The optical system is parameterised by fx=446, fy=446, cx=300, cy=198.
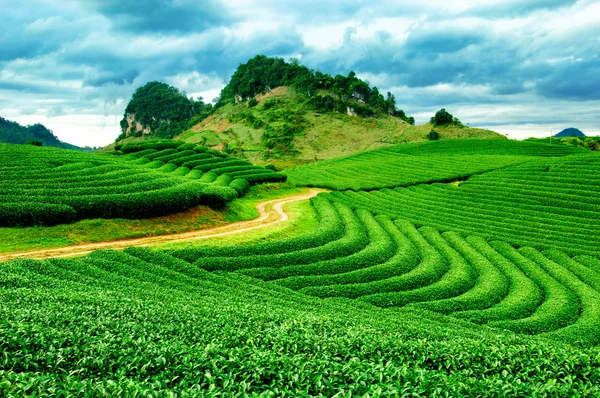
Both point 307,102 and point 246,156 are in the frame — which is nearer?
point 246,156

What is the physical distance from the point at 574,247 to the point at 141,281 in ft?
93.5

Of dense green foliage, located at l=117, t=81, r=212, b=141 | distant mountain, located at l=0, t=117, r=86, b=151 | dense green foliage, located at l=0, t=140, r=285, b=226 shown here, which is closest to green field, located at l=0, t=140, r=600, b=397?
dense green foliage, located at l=0, t=140, r=285, b=226

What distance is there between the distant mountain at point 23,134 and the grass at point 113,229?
11208 centimetres

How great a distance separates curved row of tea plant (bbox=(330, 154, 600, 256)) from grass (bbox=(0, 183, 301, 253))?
12.6 metres

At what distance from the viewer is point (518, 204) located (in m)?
42.1

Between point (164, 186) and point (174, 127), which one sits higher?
point (174, 127)

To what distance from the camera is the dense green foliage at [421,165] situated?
181 feet

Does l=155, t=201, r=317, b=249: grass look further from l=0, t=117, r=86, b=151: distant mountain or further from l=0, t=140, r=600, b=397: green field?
l=0, t=117, r=86, b=151: distant mountain

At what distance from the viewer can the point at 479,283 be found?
2405cm

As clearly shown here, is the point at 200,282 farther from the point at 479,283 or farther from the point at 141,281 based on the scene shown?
the point at 479,283

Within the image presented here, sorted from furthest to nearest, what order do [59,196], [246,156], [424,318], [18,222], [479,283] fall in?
1. [246,156]
2. [59,196]
3. [18,222]
4. [479,283]
5. [424,318]

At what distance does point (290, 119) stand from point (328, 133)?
11.9m

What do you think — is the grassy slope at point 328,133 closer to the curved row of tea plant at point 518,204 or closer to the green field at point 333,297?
the curved row of tea plant at point 518,204

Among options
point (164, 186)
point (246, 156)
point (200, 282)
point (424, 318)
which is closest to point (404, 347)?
point (424, 318)
